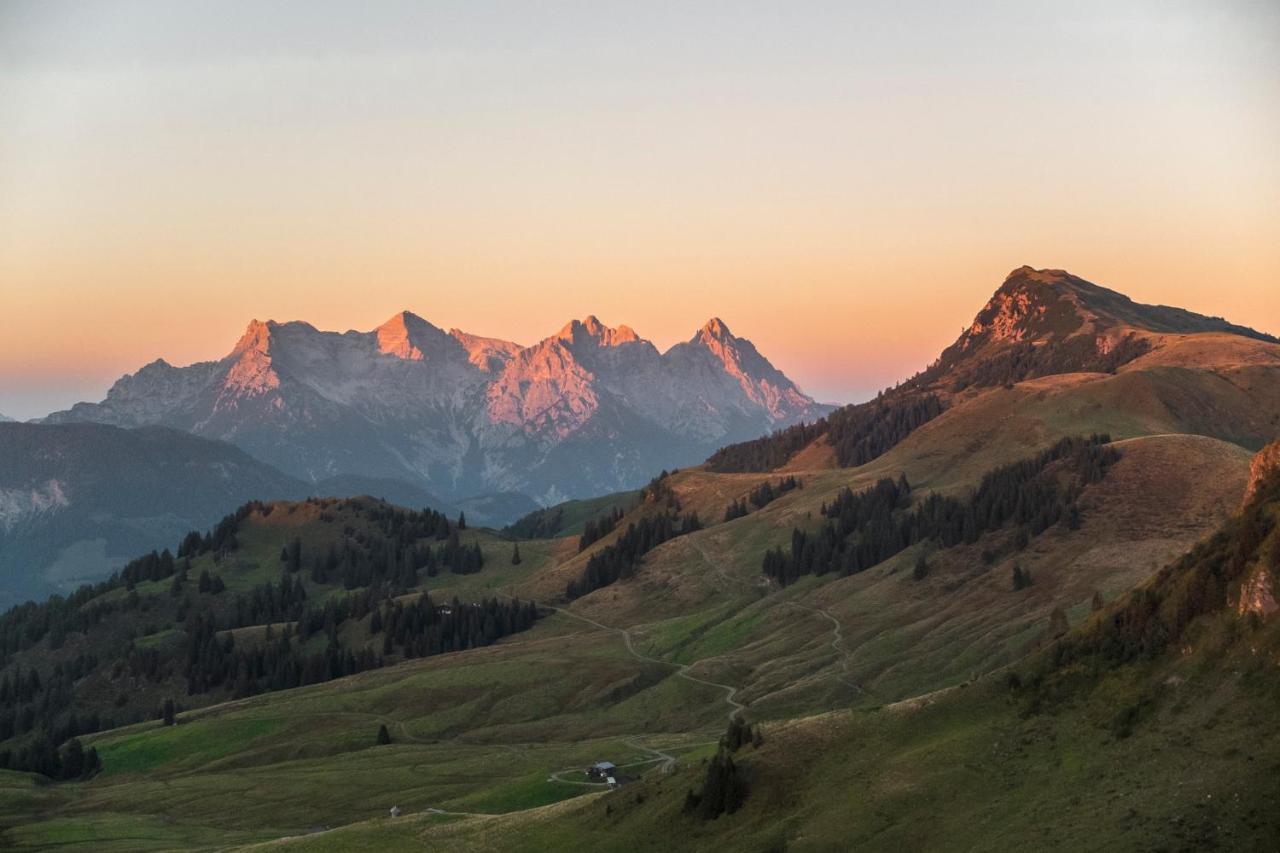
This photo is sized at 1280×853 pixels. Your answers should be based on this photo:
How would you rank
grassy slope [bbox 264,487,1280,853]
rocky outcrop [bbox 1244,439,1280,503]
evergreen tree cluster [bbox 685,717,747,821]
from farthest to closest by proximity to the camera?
1. rocky outcrop [bbox 1244,439,1280,503]
2. evergreen tree cluster [bbox 685,717,747,821]
3. grassy slope [bbox 264,487,1280,853]

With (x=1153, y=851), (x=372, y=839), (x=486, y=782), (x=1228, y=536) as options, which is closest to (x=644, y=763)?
(x=486, y=782)

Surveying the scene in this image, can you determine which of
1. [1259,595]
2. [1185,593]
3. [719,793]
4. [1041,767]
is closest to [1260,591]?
[1259,595]

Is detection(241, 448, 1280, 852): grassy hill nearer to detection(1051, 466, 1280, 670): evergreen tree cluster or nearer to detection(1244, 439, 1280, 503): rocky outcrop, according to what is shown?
detection(1051, 466, 1280, 670): evergreen tree cluster

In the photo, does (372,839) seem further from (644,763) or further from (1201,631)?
(1201,631)

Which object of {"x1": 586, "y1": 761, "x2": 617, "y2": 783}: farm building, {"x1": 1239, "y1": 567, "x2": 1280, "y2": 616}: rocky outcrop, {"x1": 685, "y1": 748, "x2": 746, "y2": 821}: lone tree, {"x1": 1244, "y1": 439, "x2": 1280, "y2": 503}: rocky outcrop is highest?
{"x1": 1244, "y1": 439, "x2": 1280, "y2": 503}: rocky outcrop

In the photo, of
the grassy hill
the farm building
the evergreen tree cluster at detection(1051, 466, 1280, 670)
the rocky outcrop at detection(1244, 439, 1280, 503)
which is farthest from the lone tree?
the farm building

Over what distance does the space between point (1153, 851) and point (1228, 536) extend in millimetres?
37478

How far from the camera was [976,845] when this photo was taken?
85562 mm

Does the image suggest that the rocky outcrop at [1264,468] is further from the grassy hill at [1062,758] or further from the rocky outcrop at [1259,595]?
the rocky outcrop at [1259,595]

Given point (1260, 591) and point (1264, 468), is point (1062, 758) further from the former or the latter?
point (1264, 468)

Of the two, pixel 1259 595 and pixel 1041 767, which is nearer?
pixel 1041 767

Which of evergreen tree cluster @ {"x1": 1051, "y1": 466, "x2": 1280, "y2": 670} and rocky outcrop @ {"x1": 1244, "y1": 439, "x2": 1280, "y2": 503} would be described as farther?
rocky outcrop @ {"x1": 1244, "y1": 439, "x2": 1280, "y2": 503}

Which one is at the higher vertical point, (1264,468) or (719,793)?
(1264,468)

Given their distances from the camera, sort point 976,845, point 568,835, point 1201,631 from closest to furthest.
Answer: point 976,845 → point 1201,631 → point 568,835
